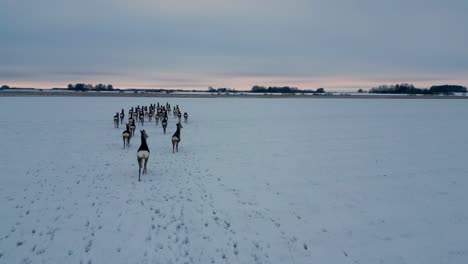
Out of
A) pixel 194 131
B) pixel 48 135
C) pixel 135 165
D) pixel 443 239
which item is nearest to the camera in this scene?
pixel 443 239

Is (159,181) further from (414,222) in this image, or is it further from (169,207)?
(414,222)

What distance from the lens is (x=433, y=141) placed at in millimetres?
22906

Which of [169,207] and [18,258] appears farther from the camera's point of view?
[169,207]

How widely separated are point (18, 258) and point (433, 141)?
24745 mm

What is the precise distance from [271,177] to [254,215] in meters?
4.02

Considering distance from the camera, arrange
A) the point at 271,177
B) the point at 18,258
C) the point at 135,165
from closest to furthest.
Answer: the point at 18,258 → the point at 271,177 → the point at 135,165

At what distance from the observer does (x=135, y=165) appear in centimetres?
1397

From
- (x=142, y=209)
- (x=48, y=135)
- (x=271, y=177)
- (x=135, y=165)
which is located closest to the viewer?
(x=142, y=209)

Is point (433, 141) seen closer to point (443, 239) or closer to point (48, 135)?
point (443, 239)

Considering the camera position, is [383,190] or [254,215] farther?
[383,190]

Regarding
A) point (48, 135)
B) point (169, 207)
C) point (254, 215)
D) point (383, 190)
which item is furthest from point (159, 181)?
point (48, 135)

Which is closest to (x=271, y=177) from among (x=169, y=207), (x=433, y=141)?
(x=169, y=207)

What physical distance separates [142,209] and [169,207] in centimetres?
74

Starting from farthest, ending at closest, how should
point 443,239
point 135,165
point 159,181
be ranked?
point 135,165, point 159,181, point 443,239
